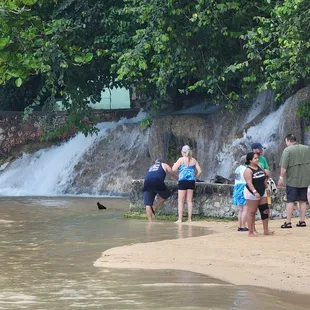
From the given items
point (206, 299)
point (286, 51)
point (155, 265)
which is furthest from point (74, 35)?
point (206, 299)

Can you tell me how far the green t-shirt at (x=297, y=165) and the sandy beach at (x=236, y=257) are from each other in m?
0.92

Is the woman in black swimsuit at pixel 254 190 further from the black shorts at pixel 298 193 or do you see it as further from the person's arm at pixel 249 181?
the black shorts at pixel 298 193

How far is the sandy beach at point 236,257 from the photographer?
1255 cm

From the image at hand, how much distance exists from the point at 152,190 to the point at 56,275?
26.8 feet

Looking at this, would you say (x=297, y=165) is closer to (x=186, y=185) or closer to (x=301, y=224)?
(x=301, y=224)

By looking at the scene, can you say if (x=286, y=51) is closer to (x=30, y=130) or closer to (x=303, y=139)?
(x=303, y=139)

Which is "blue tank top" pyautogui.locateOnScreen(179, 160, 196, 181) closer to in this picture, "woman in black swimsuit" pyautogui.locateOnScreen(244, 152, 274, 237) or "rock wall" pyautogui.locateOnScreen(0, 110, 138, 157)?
"woman in black swimsuit" pyautogui.locateOnScreen(244, 152, 274, 237)

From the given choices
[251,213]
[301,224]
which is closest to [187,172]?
[301,224]

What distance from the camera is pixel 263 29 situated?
2397 cm

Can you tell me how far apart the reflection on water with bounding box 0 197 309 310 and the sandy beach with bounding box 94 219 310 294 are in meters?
0.34

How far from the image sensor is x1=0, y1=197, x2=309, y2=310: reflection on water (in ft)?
36.3

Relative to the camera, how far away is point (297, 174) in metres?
17.9

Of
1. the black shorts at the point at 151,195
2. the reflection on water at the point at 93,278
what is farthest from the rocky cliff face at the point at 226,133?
the reflection on water at the point at 93,278

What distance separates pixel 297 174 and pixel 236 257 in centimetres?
401
